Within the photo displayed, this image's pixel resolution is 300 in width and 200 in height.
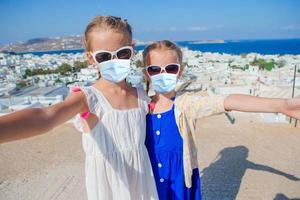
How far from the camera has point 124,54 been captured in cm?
153

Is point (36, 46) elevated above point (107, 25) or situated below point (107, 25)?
below

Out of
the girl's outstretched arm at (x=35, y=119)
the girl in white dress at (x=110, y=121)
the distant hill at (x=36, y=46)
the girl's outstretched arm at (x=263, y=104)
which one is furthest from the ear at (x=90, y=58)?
the distant hill at (x=36, y=46)

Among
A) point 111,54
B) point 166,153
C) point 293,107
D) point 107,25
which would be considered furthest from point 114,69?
point 293,107

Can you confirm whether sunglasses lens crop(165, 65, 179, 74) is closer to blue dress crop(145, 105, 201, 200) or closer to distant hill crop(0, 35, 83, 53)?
blue dress crop(145, 105, 201, 200)

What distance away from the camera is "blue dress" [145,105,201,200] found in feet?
5.66

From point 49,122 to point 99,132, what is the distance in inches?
14.5

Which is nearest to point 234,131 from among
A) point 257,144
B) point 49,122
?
point 257,144

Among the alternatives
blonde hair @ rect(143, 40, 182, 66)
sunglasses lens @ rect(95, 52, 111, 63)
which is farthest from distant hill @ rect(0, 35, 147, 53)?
sunglasses lens @ rect(95, 52, 111, 63)

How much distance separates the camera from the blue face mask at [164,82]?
1.74 m

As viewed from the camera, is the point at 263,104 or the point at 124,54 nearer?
the point at 263,104

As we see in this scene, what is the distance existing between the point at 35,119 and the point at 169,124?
86cm

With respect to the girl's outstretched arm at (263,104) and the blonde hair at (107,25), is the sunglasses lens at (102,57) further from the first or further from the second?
the girl's outstretched arm at (263,104)

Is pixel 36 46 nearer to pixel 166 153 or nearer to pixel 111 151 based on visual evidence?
pixel 166 153

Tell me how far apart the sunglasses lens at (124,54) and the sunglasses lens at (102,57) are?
5cm
